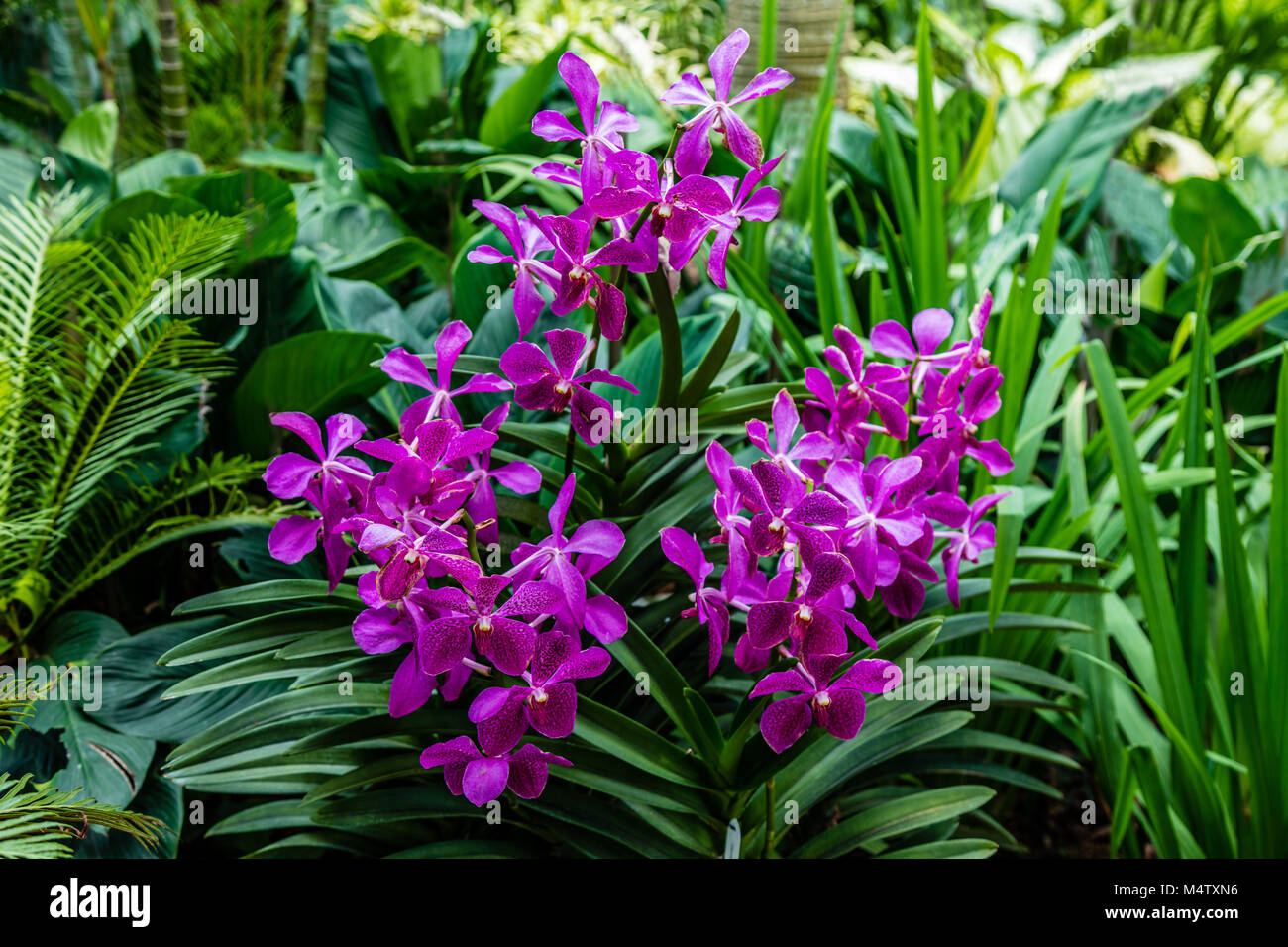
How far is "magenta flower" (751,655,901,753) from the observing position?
2.87 feet

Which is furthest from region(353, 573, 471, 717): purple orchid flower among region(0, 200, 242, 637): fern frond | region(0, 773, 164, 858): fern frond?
region(0, 200, 242, 637): fern frond

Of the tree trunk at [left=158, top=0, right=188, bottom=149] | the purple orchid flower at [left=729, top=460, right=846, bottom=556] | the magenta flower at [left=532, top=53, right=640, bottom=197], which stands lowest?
the purple orchid flower at [left=729, top=460, right=846, bottom=556]

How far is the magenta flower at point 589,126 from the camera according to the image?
0.85 m

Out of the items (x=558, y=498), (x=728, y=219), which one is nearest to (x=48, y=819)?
(x=558, y=498)

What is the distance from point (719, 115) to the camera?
2.85ft

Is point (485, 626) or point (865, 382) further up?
point (865, 382)

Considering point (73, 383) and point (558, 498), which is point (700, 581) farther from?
point (73, 383)

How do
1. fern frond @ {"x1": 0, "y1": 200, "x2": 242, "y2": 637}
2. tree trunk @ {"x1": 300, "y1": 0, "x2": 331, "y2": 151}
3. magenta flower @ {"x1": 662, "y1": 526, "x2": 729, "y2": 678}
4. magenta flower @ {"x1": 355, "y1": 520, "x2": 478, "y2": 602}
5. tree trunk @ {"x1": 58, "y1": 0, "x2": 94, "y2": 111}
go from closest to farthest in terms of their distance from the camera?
1. magenta flower @ {"x1": 355, "y1": 520, "x2": 478, "y2": 602}
2. magenta flower @ {"x1": 662, "y1": 526, "x2": 729, "y2": 678}
3. fern frond @ {"x1": 0, "y1": 200, "x2": 242, "y2": 637}
4. tree trunk @ {"x1": 300, "y1": 0, "x2": 331, "y2": 151}
5. tree trunk @ {"x1": 58, "y1": 0, "x2": 94, "y2": 111}

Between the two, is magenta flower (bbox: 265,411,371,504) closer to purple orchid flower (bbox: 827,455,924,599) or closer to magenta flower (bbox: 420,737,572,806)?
magenta flower (bbox: 420,737,572,806)

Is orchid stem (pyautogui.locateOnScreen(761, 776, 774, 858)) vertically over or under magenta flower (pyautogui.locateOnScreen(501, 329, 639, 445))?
under

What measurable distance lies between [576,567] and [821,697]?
0.83ft

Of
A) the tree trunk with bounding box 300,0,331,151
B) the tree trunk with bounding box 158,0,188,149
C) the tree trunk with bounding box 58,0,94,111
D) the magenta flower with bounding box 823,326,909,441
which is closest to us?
the magenta flower with bounding box 823,326,909,441

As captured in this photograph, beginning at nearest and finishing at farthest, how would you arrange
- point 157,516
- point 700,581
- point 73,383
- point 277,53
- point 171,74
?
point 700,581
point 73,383
point 157,516
point 171,74
point 277,53
